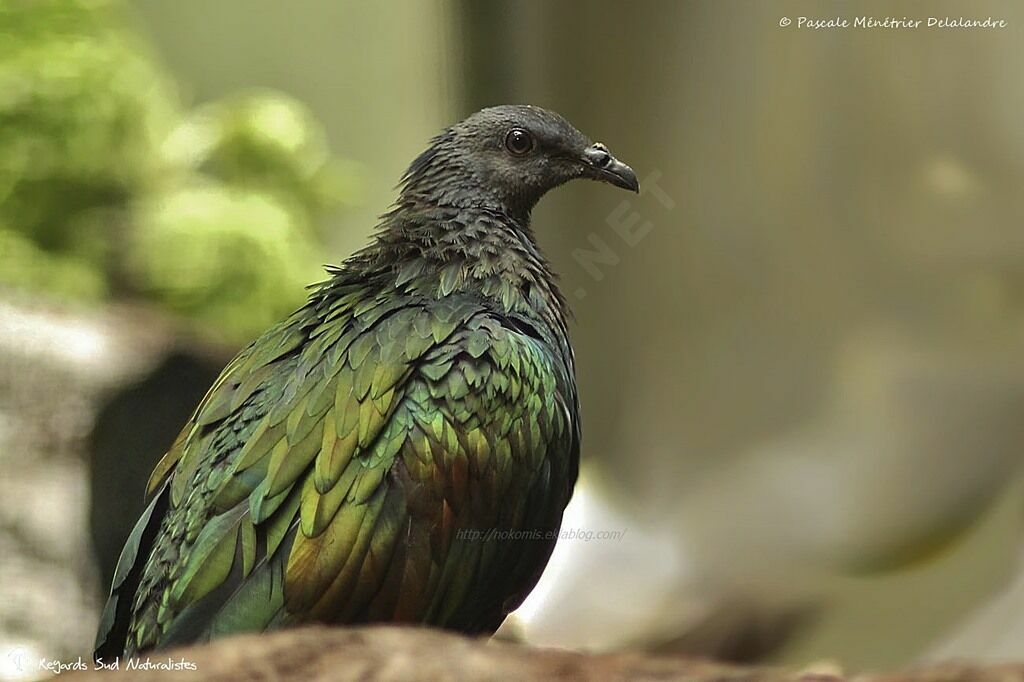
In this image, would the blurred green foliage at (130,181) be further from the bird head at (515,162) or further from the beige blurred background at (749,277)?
the bird head at (515,162)

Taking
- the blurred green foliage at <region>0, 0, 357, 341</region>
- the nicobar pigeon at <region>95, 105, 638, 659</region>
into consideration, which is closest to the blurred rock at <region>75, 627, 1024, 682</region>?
the nicobar pigeon at <region>95, 105, 638, 659</region>

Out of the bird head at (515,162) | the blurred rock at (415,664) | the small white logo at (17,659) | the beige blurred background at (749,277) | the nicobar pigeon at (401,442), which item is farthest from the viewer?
the beige blurred background at (749,277)

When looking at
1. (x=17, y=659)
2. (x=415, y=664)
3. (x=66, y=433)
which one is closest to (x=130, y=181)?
(x=66, y=433)

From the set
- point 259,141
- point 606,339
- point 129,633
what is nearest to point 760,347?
point 606,339

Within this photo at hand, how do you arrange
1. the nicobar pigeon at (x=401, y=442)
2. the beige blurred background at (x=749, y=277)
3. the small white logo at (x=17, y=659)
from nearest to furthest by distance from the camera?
the nicobar pigeon at (x=401, y=442) < the small white logo at (x=17, y=659) < the beige blurred background at (x=749, y=277)

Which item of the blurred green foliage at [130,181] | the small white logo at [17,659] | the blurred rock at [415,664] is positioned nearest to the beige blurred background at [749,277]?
the blurred green foliage at [130,181]

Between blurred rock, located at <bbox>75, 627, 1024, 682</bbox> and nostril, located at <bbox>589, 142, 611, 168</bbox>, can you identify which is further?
nostril, located at <bbox>589, 142, 611, 168</bbox>

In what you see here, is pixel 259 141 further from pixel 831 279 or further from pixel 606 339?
pixel 831 279

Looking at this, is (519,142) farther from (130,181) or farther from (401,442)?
(130,181)

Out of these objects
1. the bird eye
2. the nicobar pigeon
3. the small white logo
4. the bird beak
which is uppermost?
the bird eye

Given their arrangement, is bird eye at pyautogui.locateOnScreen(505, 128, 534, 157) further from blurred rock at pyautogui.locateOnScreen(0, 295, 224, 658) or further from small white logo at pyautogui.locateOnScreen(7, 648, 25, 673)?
small white logo at pyautogui.locateOnScreen(7, 648, 25, 673)
